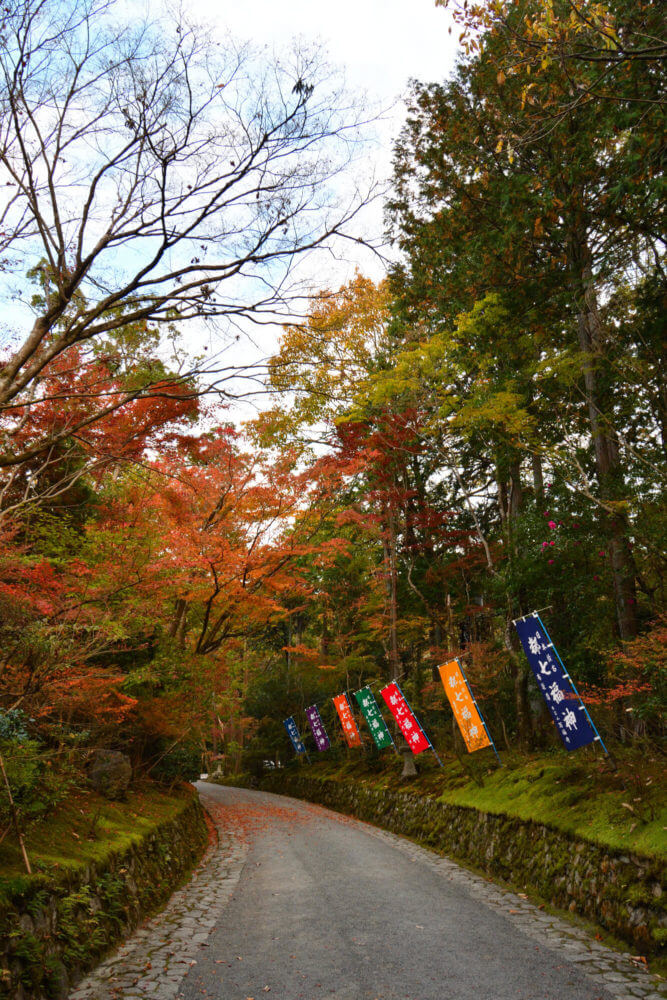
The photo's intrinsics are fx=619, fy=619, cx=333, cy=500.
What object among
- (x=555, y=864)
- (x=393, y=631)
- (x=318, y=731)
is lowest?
(x=555, y=864)

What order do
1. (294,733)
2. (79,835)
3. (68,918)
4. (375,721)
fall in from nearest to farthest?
(68,918), (79,835), (375,721), (294,733)

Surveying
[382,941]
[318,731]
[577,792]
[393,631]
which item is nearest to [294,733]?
[318,731]

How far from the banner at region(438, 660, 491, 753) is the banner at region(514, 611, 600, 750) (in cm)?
247

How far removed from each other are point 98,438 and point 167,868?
5.86 meters

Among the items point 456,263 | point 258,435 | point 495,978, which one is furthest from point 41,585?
point 456,263

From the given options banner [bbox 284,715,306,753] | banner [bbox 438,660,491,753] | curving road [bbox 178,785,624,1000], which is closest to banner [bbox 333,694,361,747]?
banner [bbox 284,715,306,753]

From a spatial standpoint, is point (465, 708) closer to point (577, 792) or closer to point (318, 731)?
point (577, 792)

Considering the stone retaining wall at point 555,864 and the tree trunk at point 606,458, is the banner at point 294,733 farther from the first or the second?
the tree trunk at point 606,458

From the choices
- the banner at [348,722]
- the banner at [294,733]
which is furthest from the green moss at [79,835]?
the banner at [294,733]

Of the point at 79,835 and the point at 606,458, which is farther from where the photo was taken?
the point at 606,458

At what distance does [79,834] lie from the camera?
6473 mm

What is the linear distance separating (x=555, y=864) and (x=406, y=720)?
22.0 feet

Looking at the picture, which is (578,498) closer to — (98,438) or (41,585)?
(98,438)

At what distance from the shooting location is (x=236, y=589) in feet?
37.3
